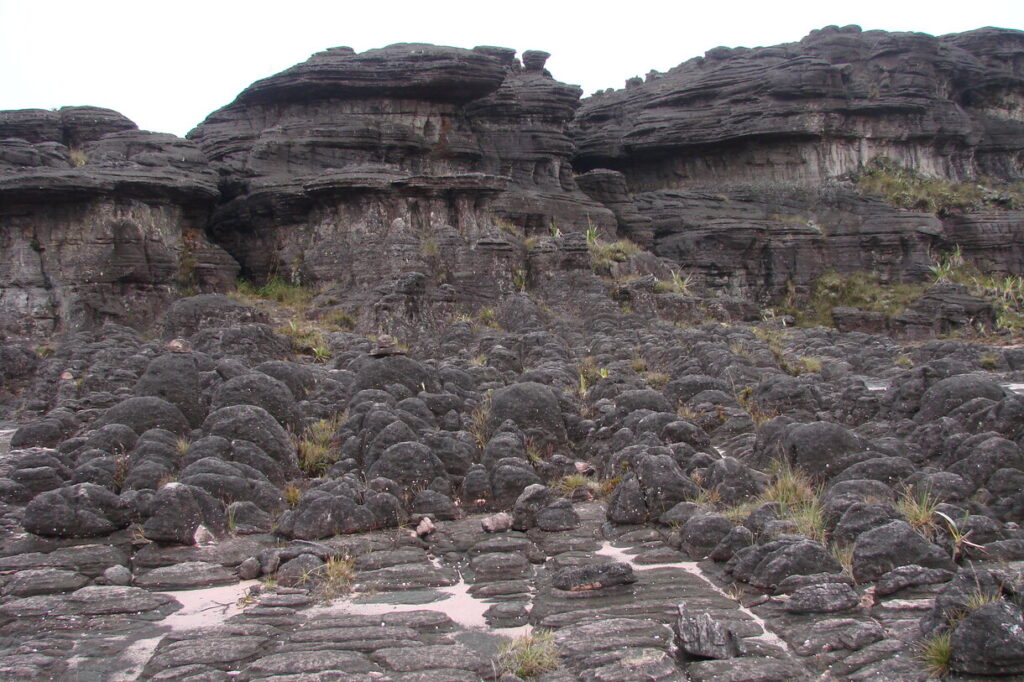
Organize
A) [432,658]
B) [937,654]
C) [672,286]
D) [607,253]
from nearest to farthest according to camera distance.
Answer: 1. [937,654]
2. [432,658]
3. [672,286]
4. [607,253]

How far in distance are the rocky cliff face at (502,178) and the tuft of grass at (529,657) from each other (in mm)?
13384

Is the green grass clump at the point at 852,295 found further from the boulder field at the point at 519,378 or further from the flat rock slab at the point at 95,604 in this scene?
the flat rock slab at the point at 95,604

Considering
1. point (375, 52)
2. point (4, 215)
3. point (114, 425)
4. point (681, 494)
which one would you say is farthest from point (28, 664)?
point (375, 52)

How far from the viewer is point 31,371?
55.5 ft

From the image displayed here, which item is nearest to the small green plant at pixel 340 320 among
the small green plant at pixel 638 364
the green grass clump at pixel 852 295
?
the small green plant at pixel 638 364

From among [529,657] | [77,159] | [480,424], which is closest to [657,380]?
[480,424]

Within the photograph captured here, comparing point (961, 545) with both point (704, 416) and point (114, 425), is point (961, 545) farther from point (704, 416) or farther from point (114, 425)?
point (114, 425)

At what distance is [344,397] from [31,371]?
315 inches

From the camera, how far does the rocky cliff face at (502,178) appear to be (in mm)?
20250

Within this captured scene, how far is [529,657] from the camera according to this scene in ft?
18.4

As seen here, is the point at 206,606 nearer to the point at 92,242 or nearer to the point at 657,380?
the point at 657,380

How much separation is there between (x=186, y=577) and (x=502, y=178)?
59.1ft

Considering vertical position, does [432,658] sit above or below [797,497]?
below

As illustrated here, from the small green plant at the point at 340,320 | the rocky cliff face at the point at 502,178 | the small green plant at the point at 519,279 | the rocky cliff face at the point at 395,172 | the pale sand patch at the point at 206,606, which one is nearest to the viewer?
the pale sand patch at the point at 206,606
